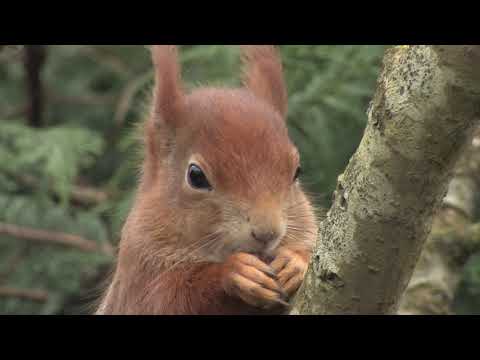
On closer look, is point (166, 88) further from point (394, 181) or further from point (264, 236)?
point (394, 181)

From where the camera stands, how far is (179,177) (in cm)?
241

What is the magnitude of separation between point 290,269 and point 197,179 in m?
0.44

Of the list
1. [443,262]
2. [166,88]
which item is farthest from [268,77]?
[443,262]

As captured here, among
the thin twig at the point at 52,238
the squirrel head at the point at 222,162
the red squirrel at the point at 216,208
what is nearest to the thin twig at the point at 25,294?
the thin twig at the point at 52,238

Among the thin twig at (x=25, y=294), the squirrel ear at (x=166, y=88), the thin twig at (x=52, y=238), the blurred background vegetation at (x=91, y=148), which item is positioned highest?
the squirrel ear at (x=166, y=88)

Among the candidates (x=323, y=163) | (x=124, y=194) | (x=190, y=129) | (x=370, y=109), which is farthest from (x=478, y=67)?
(x=124, y=194)

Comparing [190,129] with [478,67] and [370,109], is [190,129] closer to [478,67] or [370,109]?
[370,109]

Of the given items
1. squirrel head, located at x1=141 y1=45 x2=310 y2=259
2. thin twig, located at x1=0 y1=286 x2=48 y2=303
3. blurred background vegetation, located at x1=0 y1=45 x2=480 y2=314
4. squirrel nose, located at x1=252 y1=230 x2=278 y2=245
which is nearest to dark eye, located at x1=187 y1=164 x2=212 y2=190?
squirrel head, located at x1=141 y1=45 x2=310 y2=259

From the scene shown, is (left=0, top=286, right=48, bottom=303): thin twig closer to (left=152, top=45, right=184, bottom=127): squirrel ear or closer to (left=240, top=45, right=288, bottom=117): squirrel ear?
(left=152, top=45, right=184, bottom=127): squirrel ear

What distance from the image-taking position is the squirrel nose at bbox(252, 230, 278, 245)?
206cm

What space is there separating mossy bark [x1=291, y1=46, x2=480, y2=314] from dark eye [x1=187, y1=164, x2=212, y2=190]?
1.98 ft

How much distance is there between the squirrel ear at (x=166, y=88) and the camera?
2543 millimetres

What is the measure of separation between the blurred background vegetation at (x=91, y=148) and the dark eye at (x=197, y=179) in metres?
1.00

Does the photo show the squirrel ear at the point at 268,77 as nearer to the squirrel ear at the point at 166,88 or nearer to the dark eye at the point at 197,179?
the squirrel ear at the point at 166,88
